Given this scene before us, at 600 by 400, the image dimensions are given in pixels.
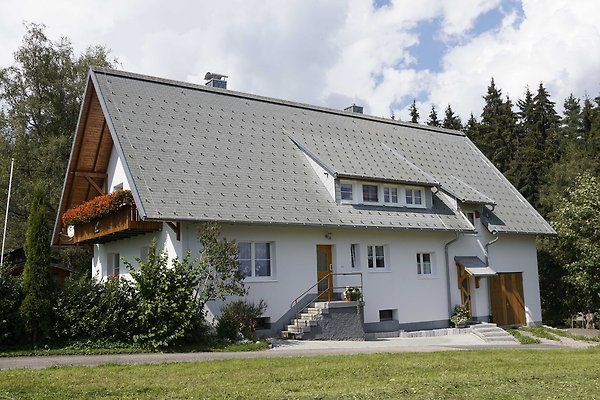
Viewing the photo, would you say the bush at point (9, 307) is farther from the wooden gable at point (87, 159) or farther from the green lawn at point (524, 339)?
the green lawn at point (524, 339)

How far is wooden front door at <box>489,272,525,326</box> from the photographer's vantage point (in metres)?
27.4

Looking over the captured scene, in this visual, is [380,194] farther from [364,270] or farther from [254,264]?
[254,264]

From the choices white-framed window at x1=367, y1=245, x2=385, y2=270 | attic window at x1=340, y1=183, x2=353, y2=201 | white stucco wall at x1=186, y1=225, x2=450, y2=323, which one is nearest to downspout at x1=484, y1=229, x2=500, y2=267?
white stucco wall at x1=186, y1=225, x2=450, y2=323

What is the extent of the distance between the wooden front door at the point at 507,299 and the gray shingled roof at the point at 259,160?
2248 mm

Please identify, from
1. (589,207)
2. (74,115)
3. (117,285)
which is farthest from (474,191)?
(74,115)

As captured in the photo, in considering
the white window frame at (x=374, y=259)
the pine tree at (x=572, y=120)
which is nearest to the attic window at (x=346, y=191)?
the white window frame at (x=374, y=259)

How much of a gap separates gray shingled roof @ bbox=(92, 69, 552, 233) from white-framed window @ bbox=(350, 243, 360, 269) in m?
1.15

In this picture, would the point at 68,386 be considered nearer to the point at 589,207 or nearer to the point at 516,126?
the point at 589,207

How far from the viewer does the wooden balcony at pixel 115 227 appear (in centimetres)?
1984

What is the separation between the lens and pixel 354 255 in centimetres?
2344

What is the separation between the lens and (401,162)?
26.9 meters

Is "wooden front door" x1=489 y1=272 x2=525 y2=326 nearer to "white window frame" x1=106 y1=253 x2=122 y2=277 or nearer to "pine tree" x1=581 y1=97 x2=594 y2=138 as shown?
"white window frame" x1=106 y1=253 x2=122 y2=277

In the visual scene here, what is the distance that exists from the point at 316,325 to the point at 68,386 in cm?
1059

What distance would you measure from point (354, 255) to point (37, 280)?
1108 centimetres
